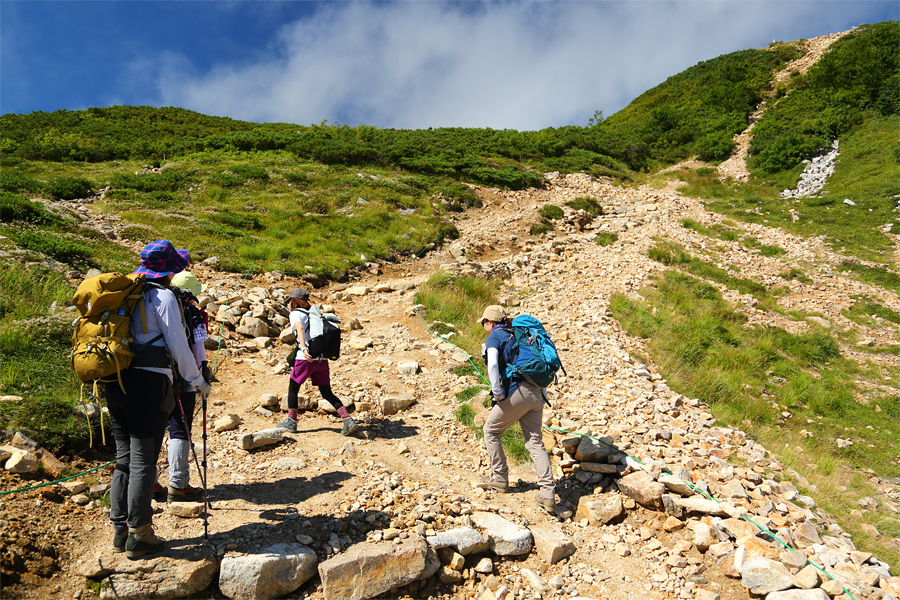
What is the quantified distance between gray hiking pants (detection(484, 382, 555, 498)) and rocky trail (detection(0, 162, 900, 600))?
0.35 m

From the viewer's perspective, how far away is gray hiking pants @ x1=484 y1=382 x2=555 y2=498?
4.77m

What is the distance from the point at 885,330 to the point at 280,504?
15229 millimetres

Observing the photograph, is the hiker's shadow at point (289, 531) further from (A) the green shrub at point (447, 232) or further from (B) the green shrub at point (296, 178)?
(B) the green shrub at point (296, 178)

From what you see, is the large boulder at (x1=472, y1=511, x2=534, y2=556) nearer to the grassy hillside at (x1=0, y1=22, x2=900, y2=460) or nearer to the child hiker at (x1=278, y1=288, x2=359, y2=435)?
the child hiker at (x1=278, y1=288, x2=359, y2=435)

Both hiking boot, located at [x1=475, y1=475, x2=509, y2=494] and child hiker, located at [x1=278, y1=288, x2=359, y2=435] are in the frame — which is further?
child hiker, located at [x1=278, y1=288, x2=359, y2=435]

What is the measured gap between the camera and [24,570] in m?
2.99

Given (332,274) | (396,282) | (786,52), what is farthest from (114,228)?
(786,52)

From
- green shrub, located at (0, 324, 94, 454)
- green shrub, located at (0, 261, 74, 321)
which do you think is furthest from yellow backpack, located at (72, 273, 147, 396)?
green shrub, located at (0, 261, 74, 321)

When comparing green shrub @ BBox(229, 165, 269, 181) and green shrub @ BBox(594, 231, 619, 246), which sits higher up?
green shrub @ BBox(229, 165, 269, 181)

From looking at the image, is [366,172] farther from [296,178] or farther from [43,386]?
[43,386]

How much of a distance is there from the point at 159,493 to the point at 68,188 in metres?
16.9

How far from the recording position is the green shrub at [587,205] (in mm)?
20562

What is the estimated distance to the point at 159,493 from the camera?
417cm

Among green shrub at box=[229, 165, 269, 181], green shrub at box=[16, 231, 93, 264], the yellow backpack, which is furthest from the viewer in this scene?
green shrub at box=[229, 165, 269, 181]
